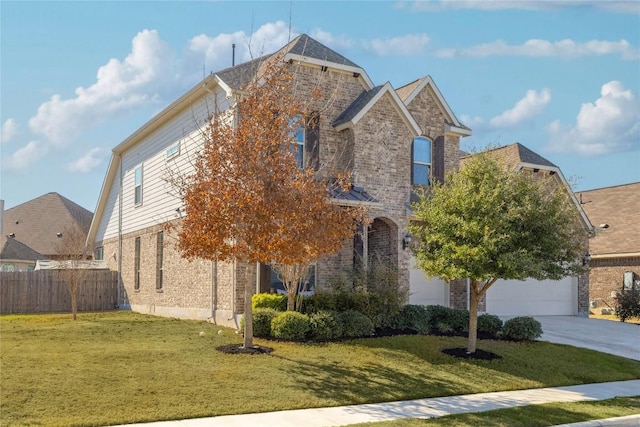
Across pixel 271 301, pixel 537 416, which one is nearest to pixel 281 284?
pixel 271 301

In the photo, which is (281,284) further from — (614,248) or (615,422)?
(614,248)

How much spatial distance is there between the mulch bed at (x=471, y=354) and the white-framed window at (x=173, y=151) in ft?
38.3

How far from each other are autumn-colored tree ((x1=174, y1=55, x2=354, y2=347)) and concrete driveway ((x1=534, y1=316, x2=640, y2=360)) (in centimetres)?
940

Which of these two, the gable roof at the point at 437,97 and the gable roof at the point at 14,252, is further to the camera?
the gable roof at the point at 14,252

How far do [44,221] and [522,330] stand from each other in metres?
36.3

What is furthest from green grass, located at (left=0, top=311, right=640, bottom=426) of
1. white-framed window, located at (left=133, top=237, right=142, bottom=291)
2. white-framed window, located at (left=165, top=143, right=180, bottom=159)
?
white-framed window, located at (left=133, top=237, right=142, bottom=291)

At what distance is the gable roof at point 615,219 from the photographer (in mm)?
31156

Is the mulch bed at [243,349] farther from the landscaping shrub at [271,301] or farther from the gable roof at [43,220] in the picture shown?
the gable roof at [43,220]

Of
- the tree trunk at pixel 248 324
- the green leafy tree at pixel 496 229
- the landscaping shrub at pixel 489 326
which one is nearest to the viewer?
the tree trunk at pixel 248 324

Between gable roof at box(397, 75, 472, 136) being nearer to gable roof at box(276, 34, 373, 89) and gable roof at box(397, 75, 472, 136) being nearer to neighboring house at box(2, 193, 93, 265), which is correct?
gable roof at box(276, 34, 373, 89)

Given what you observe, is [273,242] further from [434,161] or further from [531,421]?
[434,161]

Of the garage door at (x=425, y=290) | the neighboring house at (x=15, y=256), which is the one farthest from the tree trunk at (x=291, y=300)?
the neighboring house at (x=15, y=256)

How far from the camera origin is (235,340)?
1516 centimetres

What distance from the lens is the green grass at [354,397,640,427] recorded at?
9.62 metres
